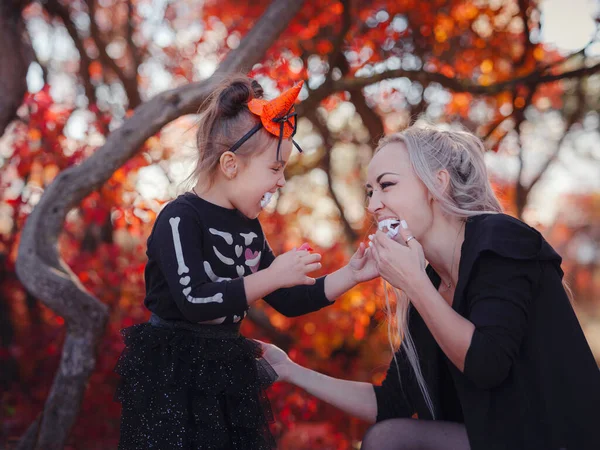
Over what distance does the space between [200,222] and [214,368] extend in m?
0.57

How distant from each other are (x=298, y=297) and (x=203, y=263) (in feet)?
1.84

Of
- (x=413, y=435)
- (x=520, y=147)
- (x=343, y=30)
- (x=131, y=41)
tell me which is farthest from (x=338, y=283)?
(x=131, y=41)

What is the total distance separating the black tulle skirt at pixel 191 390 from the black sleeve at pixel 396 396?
57 cm

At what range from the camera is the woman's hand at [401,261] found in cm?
223

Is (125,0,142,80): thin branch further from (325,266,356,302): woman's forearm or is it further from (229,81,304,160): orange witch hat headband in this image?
(325,266,356,302): woman's forearm

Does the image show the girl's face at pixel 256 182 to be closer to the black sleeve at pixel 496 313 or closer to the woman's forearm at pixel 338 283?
the woman's forearm at pixel 338 283

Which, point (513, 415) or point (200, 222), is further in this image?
point (200, 222)

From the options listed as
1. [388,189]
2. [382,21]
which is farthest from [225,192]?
[382,21]

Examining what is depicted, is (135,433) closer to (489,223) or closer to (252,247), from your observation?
(252,247)

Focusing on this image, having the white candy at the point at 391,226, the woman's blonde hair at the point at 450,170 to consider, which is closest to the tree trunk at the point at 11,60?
the woman's blonde hair at the point at 450,170

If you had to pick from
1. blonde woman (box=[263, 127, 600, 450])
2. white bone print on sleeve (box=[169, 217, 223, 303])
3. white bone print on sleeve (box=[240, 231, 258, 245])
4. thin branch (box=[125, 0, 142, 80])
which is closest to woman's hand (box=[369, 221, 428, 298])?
blonde woman (box=[263, 127, 600, 450])

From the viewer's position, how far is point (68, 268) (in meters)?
3.46

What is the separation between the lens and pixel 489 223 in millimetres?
2336

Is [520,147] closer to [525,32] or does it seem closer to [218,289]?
[525,32]
